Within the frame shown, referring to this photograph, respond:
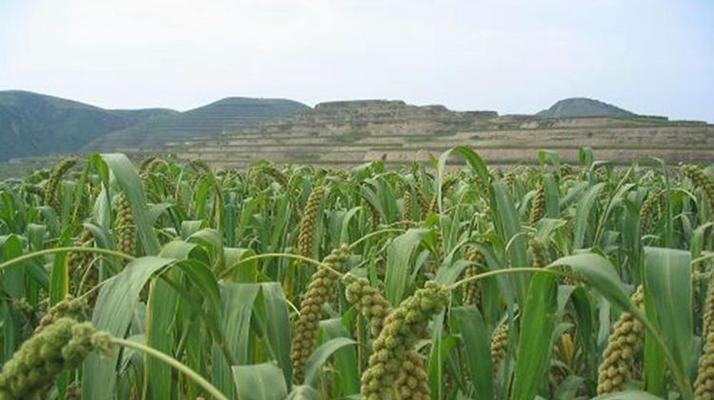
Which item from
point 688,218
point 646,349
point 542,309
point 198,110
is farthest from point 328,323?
point 198,110

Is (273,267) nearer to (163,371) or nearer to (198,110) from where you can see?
(163,371)

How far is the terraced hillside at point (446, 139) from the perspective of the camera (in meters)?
50.2

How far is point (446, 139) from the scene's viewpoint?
6388cm

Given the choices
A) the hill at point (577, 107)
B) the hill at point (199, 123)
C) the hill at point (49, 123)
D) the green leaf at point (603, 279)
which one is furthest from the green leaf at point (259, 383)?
the hill at point (577, 107)

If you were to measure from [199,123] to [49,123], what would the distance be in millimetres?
30586

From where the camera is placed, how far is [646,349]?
1.72 metres

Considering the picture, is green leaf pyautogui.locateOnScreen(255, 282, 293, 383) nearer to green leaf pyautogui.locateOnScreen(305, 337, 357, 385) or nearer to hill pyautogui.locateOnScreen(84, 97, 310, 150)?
green leaf pyautogui.locateOnScreen(305, 337, 357, 385)

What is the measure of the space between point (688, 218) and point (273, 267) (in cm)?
270

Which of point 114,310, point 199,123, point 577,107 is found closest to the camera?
point 114,310

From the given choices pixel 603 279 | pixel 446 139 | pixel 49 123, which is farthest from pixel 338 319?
pixel 49 123

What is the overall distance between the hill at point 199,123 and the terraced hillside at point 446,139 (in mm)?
27164

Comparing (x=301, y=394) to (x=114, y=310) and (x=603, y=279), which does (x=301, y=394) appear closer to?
(x=114, y=310)

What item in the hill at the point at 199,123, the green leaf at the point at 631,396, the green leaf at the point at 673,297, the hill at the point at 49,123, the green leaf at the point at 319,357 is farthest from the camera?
the hill at the point at 49,123

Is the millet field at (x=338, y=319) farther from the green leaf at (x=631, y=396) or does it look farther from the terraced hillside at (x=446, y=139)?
the terraced hillside at (x=446, y=139)
